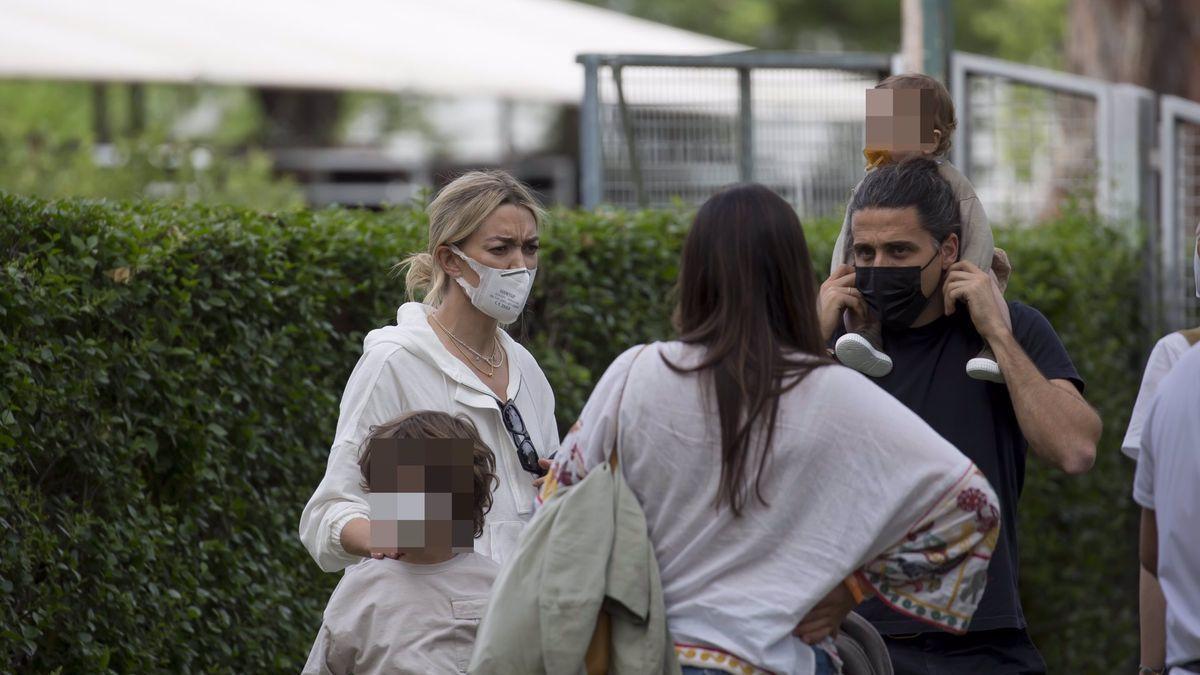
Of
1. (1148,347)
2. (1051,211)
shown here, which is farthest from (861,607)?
(1051,211)

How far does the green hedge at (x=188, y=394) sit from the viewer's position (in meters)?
4.44

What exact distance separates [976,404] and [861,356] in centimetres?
28

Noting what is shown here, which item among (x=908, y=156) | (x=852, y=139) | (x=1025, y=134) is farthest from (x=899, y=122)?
(x=1025, y=134)

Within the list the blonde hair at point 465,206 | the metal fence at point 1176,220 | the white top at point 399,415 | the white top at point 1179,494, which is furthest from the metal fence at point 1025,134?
the white top at point 1179,494

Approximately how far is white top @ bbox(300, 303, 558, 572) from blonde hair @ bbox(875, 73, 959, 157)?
3.94ft

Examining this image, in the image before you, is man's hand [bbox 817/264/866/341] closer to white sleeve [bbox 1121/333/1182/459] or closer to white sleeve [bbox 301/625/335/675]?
white sleeve [bbox 1121/333/1182/459]

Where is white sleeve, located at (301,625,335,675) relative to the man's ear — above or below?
below

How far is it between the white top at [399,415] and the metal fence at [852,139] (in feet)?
11.0

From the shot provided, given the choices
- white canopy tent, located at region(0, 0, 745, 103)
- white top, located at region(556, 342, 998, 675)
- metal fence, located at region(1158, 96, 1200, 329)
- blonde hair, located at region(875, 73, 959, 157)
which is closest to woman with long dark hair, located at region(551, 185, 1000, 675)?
white top, located at region(556, 342, 998, 675)

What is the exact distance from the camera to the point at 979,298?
11.7 feet

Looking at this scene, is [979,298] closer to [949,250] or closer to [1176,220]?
[949,250]

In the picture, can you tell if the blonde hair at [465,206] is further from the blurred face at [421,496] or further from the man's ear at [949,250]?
the man's ear at [949,250]

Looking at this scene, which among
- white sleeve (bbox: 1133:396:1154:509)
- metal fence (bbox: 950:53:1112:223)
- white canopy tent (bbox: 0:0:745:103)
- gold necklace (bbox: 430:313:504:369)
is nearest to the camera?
white sleeve (bbox: 1133:396:1154:509)

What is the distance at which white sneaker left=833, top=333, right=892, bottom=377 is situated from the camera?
3.56 metres
